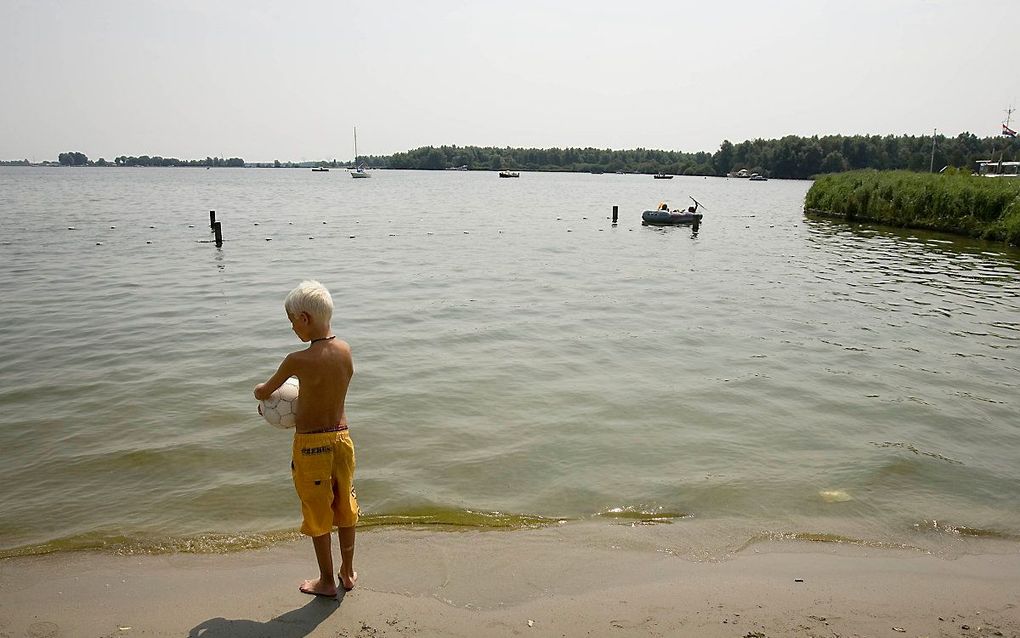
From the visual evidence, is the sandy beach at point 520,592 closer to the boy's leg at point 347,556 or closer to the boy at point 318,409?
the boy's leg at point 347,556

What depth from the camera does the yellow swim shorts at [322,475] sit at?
15.5ft

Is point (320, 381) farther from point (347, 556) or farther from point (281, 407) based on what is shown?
point (347, 556)

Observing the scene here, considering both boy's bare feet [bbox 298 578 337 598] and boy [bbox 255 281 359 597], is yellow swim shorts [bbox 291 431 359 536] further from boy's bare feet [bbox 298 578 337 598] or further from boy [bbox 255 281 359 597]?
boy's bare feet [bbox 298 578 337 598]

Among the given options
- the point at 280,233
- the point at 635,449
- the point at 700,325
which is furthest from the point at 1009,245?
the point at 280,233

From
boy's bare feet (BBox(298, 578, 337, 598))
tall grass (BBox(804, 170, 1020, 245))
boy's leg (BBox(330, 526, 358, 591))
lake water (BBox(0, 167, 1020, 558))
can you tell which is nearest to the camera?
boy's bare feet (BBox(298, 578, 337, 598))

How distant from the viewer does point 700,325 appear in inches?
631

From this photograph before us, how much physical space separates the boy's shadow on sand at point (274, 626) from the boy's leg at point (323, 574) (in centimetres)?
15

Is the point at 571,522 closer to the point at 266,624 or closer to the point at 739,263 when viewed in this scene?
the point at 266,624

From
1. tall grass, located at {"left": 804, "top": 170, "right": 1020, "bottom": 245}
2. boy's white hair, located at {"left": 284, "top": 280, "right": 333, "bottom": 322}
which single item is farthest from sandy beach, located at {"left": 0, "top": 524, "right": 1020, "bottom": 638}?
tall grass, located at {"left": 804, "top": 170, "right": 1020, "bottom": 245}

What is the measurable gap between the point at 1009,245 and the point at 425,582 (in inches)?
1404

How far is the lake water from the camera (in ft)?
22.9

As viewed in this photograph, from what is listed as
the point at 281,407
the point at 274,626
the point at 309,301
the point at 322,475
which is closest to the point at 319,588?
the point at 274,626

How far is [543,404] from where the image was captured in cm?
1034

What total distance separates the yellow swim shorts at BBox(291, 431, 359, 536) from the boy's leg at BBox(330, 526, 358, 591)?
0.31 meters
